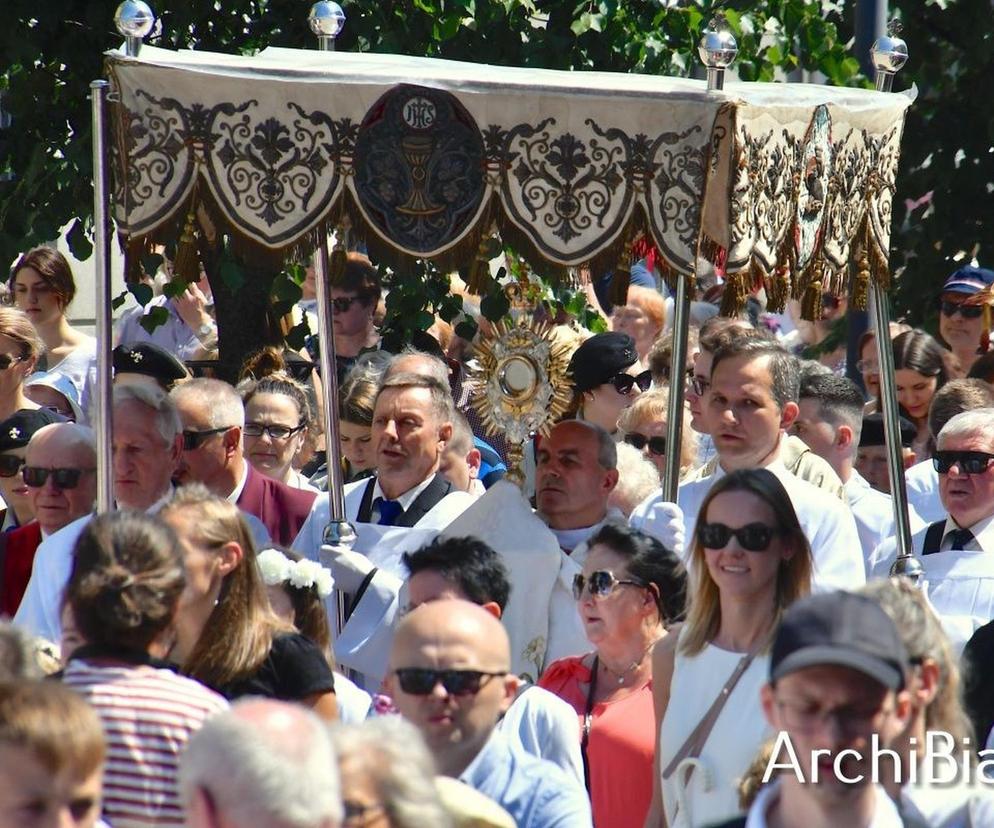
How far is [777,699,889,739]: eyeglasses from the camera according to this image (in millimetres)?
3562

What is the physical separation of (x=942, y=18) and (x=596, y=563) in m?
4.61

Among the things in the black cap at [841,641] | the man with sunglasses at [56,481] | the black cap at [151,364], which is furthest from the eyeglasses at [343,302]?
the black cap at [841,641]

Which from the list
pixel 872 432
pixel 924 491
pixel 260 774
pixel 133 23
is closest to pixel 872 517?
pixel 924 491

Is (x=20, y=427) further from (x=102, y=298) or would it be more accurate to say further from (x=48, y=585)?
(x=48, y=585)

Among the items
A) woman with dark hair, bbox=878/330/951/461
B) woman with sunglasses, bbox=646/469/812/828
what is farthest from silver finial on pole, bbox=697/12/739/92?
woman with dark hair, bbox=878/330/951/461

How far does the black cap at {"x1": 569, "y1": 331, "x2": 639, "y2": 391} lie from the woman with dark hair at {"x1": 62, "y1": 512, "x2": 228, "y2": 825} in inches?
125

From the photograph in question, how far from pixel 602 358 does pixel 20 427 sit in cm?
208

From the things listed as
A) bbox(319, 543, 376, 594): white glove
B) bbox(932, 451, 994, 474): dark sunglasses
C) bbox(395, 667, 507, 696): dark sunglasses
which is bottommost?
bbox(319, 543, 376, 594): white glove

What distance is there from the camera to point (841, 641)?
11.8 feet

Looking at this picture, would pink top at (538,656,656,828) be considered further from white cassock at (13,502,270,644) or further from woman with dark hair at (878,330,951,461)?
woman with dark hair at (878,330,951,461)

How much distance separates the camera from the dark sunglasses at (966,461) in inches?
258

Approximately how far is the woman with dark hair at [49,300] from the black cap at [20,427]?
6.13 feet

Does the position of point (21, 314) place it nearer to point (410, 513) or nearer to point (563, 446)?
point (410, 513)

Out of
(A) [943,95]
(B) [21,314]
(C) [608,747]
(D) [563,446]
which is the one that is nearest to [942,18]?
(A) [943,95]
